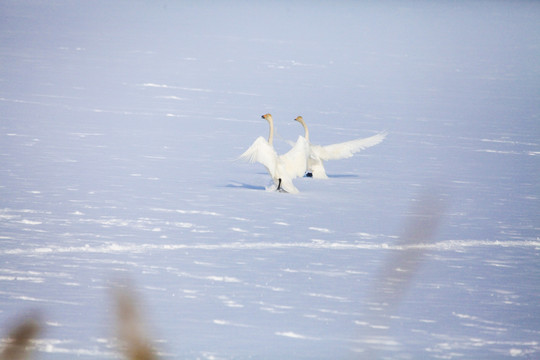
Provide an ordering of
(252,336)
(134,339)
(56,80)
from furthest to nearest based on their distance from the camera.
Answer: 1. (56,80)
2. (252,336)
3. (134,339)

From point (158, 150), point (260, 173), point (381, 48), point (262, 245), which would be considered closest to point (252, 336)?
point (262, 245)

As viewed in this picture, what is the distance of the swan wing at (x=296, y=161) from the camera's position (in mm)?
9352

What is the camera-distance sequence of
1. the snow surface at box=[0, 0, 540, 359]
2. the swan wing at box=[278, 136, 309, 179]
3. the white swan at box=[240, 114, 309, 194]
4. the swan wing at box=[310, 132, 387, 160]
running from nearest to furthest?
the snow surface at box=[0, 0, 540, 359] → the white swan at box=[240, 114, 309, 194] → the swan wing at box=[278, 136, 309, 179] → the swan wing at box=[310, 132, 387, 160]

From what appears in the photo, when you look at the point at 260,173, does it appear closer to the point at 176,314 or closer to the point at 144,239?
the point at 144,239

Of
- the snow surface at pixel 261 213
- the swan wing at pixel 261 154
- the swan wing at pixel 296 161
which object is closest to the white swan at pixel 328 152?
the snow surface at pixel 261 213

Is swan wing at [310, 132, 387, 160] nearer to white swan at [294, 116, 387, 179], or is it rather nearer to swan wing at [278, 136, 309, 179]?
white swan at [294, 116, 387, 179]

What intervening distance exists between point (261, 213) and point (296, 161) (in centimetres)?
87

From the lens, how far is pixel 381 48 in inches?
1296

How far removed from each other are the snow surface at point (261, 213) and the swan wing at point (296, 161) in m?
0.27

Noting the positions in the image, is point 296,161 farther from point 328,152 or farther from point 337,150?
point 337,150

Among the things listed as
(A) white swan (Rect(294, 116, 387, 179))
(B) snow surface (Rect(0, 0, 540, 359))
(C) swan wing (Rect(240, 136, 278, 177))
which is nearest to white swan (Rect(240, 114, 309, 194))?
(C) swan wing (Rect(240, 136, 278, 177))

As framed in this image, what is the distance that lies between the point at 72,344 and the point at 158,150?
7.36 metres

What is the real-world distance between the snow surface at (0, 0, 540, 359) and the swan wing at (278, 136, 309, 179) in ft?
0.88

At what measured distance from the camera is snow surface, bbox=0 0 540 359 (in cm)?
529
